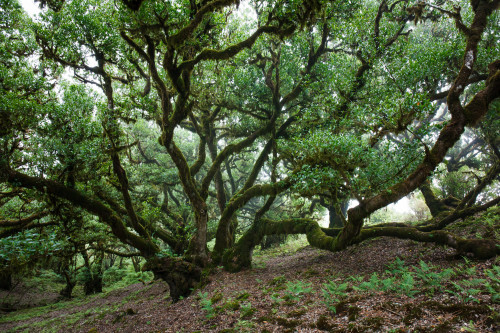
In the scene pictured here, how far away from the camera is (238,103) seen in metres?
12.1

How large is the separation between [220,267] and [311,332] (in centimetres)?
634

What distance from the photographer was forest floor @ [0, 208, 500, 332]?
3537mm

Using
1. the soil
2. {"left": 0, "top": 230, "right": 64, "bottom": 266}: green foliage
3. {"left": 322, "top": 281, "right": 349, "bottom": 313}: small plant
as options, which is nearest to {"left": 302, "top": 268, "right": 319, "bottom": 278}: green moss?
the soil

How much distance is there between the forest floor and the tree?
0.79 metres

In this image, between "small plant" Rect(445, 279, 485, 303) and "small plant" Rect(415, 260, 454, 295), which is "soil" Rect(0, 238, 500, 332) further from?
"small plant" Rect(415, 260, 454, 295)

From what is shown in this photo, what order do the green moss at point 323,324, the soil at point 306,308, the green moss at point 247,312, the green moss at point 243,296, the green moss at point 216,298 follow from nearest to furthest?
the soil at point 306,308, the green moss at point 323,324, the green moss at point 247,312, the green moss at point 243,296, the green moss at point 216,298

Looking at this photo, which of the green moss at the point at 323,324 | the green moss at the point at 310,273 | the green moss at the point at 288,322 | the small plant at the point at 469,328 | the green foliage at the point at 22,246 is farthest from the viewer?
the green moss at the point at 310,273

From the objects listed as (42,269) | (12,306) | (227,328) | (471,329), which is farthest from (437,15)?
(42,269)

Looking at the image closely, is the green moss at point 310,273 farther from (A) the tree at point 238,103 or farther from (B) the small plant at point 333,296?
(B) the small plant at point 333,296

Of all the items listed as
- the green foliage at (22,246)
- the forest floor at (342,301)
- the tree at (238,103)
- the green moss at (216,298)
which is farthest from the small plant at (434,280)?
the green foliage at (22,246)

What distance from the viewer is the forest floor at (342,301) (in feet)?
11.6

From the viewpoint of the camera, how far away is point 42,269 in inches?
796

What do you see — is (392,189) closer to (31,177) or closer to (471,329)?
(471,329)

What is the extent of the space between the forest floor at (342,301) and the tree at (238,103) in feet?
2.59
